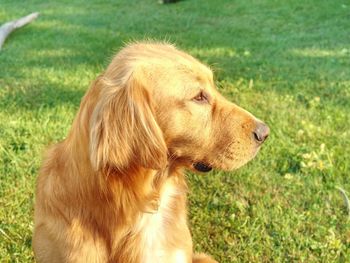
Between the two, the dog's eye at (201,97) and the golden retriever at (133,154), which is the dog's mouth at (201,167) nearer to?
the golden retriever at (133,154)

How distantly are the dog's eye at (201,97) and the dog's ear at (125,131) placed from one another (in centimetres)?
31

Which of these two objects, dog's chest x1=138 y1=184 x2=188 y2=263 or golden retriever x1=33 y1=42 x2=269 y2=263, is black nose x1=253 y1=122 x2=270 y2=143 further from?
dog's chest x1=138 y1=184 x2=188 y2=263

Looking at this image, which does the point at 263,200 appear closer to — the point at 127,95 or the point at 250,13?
the point at 127,95

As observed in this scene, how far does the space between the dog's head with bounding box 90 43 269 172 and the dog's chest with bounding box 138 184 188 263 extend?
0.32m

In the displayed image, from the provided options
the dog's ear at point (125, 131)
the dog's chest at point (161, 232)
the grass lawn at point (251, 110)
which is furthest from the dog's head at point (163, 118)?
the grass lawn at point (251, 110)

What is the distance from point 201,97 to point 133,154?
548mm

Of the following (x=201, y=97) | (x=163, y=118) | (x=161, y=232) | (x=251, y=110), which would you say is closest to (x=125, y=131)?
(x=163, y=118)

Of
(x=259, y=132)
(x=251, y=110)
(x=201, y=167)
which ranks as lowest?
(x=251, y=110)

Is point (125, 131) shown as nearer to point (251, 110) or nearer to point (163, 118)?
point (163, 118)

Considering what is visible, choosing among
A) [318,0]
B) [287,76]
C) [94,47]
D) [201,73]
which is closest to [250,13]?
[318,0]

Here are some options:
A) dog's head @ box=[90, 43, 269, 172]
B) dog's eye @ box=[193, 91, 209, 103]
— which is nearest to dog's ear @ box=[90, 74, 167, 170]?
dog's head @ box=[90, 43, 269, 172]

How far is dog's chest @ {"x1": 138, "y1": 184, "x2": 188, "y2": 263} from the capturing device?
2.95 meters

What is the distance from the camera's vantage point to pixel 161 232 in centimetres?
304

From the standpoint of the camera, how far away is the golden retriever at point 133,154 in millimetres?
2504
